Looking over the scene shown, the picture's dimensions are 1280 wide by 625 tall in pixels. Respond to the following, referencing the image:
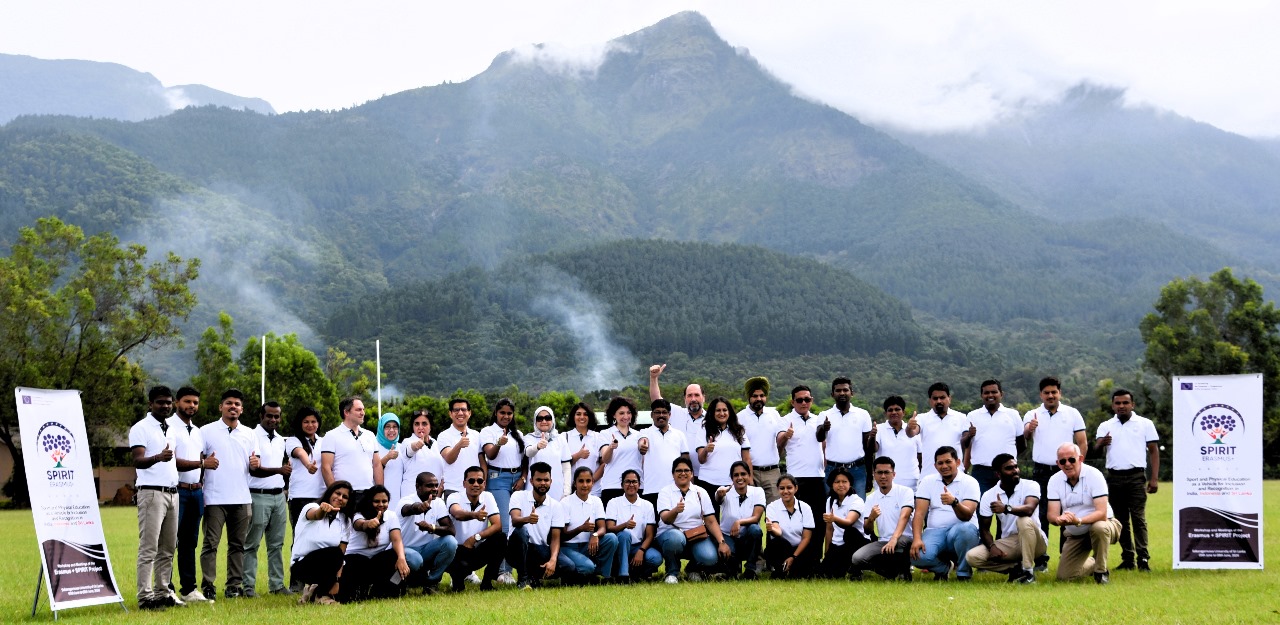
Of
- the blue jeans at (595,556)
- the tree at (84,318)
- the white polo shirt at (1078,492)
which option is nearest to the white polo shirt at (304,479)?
the blue jeans at (595,556)

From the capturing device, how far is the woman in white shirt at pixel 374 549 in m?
10.7

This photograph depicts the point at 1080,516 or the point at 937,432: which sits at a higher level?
the point at 937,432

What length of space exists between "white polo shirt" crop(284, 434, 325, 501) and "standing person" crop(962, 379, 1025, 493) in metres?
6.80

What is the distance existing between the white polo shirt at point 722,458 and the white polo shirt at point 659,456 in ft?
0.93

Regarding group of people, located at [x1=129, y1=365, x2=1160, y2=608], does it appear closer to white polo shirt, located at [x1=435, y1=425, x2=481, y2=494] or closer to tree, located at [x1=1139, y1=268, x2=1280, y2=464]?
white polo shirt, located at [x1=435, y1=425, x2=481, y2=494]

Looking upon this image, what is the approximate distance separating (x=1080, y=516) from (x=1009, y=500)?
2.25 feet

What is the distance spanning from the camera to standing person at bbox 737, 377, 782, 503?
13.0 metres

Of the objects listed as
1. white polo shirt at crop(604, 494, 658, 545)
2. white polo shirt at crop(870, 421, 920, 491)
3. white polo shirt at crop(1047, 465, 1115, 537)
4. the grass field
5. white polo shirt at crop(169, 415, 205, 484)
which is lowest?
the grass field

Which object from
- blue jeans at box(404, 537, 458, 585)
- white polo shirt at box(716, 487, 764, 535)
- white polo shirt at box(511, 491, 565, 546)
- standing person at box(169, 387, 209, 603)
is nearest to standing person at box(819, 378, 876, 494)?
white polo shirt at box(716, 487, 764, 535)

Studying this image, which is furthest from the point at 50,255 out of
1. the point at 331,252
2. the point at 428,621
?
the point at 331,252

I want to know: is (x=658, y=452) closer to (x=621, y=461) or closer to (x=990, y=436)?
(x=621, y=461)

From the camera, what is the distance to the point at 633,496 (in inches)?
475

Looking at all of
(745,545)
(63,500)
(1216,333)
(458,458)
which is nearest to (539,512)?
(458,458)

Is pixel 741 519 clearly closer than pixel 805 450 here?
Yes
